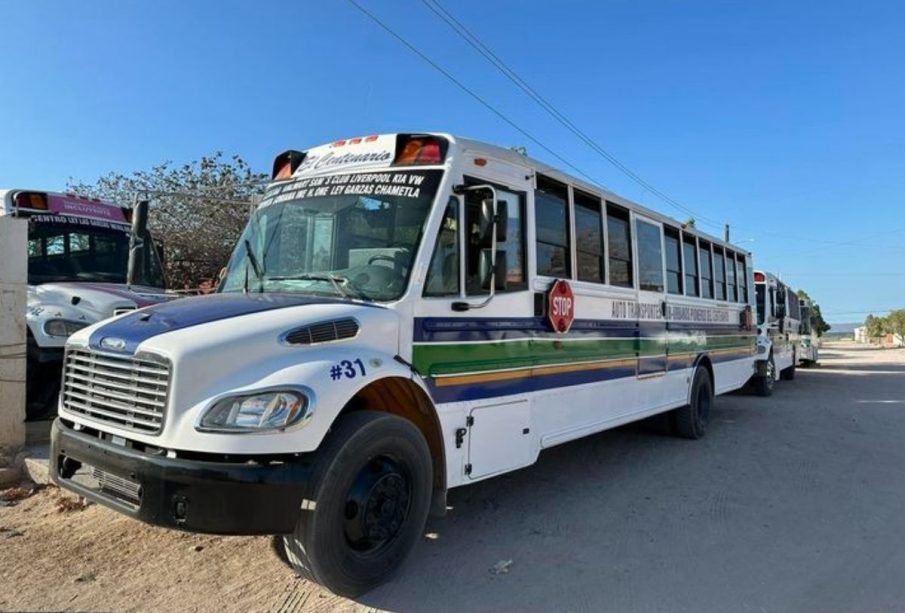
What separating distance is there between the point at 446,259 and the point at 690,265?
19.3ft

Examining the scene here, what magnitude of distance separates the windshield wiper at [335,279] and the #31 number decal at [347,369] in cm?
62

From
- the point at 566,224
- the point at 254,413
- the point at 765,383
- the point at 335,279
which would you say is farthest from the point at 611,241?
the point at 765,383

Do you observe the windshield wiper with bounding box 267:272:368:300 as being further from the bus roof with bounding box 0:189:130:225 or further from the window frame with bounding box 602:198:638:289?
the bus roof with bounding box 0:189:130:225

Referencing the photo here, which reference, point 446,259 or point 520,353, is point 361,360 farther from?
point 520,353

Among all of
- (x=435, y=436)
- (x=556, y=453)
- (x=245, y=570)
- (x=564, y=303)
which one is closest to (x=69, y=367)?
(x=245, y=570)

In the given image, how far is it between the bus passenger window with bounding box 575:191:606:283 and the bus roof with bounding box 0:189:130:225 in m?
6.39

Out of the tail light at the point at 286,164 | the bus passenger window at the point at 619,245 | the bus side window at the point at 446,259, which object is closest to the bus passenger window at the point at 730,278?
the bus passenger window at the point at 619,245

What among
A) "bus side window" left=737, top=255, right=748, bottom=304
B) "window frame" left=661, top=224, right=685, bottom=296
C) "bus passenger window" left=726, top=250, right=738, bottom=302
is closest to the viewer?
"window frame" left=661, top=224, right=685, bottom=296

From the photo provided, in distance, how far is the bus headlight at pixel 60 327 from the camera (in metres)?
6.92

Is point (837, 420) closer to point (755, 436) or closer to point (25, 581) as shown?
point (755, 436)

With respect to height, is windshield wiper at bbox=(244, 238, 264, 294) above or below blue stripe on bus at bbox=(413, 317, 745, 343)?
above

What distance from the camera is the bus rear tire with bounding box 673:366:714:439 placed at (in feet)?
28.4

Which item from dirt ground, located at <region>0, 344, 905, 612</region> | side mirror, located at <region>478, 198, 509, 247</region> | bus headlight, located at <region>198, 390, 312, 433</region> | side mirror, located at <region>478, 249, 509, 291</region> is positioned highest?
side mirror, located at <region>478, 198, 509, 247</region>

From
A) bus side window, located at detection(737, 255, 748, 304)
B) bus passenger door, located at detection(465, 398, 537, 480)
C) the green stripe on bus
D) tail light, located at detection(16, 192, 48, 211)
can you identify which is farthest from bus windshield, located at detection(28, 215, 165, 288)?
bus side window, located at detection(737, 255, 748, 304)
